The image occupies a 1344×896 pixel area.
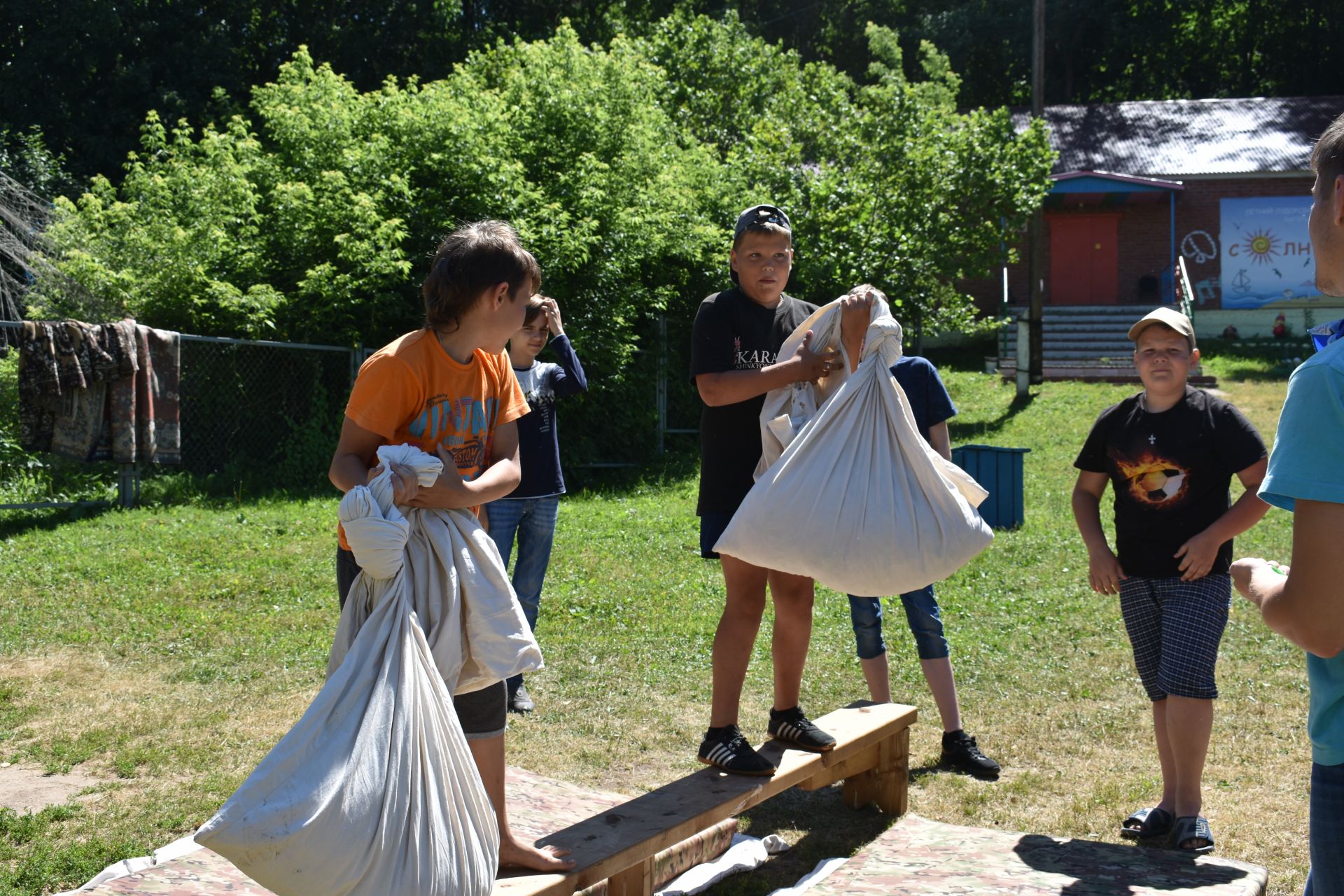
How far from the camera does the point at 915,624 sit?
4.59 m

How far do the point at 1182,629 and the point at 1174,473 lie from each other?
517mm

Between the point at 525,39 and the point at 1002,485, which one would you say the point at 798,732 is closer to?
the point at 1002,485

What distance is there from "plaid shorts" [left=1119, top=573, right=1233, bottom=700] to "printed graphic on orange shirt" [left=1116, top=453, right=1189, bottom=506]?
0.89 ft

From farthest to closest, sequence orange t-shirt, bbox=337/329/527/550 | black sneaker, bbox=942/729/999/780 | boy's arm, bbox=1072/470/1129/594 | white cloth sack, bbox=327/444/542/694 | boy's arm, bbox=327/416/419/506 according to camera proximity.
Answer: black sneaker, bbox=942/729/999/780 < boy's arm, bbox=1072/470/1129/594 < orange t-shirt, bbox=337/329/527/550 < boy's arm, bbox=327/416/419/506 < white cloth sack, bbox=327/444/542/694

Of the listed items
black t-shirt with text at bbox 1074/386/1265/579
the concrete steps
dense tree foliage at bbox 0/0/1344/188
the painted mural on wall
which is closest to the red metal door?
the concrete steps

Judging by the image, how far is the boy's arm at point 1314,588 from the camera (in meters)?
1.59

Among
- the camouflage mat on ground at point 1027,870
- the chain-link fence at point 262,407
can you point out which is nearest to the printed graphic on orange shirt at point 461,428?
the camouflage mat on ground at point 1027,870

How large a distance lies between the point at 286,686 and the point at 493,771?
2.96m

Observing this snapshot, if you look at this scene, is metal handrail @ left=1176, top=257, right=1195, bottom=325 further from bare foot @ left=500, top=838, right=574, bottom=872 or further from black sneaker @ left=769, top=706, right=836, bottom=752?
bare foot @ left=500, top=838, right=574, bottom=872

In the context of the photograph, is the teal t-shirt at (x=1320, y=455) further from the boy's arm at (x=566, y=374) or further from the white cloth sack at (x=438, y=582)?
the boy's arm at (x=566, y=374)

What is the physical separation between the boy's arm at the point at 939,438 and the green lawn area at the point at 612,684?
1.29m

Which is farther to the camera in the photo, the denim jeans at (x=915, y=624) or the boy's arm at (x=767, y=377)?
the denim jeans at (x=915, y=624)

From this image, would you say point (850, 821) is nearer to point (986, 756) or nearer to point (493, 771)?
point (986, 756)

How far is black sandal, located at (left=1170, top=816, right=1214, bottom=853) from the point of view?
3.59 metres
